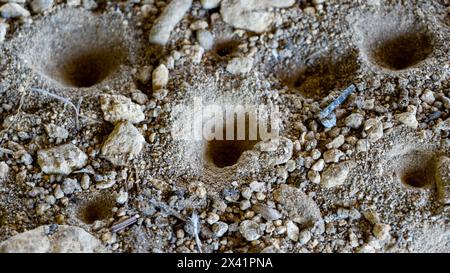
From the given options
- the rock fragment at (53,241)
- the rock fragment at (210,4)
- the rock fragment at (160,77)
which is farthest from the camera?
the rock fragment at (210,4)

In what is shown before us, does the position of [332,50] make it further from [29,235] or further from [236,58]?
[29,235]

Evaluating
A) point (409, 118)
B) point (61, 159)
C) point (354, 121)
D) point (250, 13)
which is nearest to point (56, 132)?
point (61, 159)

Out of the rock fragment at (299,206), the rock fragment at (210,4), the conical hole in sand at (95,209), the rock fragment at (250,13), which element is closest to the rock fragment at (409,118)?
the rock fragment at (299,206)

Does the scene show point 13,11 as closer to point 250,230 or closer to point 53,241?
point 53,241

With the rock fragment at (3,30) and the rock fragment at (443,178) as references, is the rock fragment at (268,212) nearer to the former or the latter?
the rock fragment at (443,178)

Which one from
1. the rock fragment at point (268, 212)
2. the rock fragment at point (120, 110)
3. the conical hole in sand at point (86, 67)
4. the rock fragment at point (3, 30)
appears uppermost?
the rock fragment at point (3, 30)

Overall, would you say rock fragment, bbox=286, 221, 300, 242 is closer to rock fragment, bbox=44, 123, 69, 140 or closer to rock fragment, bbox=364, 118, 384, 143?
rock fragment, bbox=364, 118, 384, 143

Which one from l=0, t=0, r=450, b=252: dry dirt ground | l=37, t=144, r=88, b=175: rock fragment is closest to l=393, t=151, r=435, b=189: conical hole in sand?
l=0, t=0, r=450, b=252: dry dirt ground
